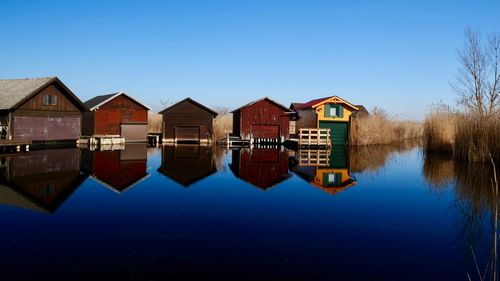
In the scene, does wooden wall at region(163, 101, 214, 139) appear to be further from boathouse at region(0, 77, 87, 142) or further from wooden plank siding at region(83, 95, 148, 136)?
boathouse at region(0, 77, 87, 142)

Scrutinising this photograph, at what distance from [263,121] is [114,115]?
14.5 metres

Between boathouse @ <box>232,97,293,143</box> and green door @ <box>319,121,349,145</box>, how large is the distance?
380 centimetres

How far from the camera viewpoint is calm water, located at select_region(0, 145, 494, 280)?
6.32 meters

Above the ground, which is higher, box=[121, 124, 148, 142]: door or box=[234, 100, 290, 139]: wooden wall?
box=[234, 100, 290, 139]: wooden wall

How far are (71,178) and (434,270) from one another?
41.6 ft

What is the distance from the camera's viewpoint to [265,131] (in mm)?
42344

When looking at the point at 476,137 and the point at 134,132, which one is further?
the point at 134,132

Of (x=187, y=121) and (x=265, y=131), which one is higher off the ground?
(x=187, y=121)

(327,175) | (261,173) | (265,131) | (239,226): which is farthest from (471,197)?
(265,131)

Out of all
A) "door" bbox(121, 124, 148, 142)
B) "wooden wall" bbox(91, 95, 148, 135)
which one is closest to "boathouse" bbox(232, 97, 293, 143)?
"door" bbox(121, 124, 148, 142)

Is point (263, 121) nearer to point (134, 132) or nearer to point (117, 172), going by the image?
point (134, 132)

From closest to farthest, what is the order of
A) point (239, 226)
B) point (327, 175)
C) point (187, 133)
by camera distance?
1. point (239, 226)
2. point (327, 175)
3. point (187, 133)

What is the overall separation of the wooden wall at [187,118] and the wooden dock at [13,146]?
14619mm

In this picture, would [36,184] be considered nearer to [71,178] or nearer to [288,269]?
[71,178]
